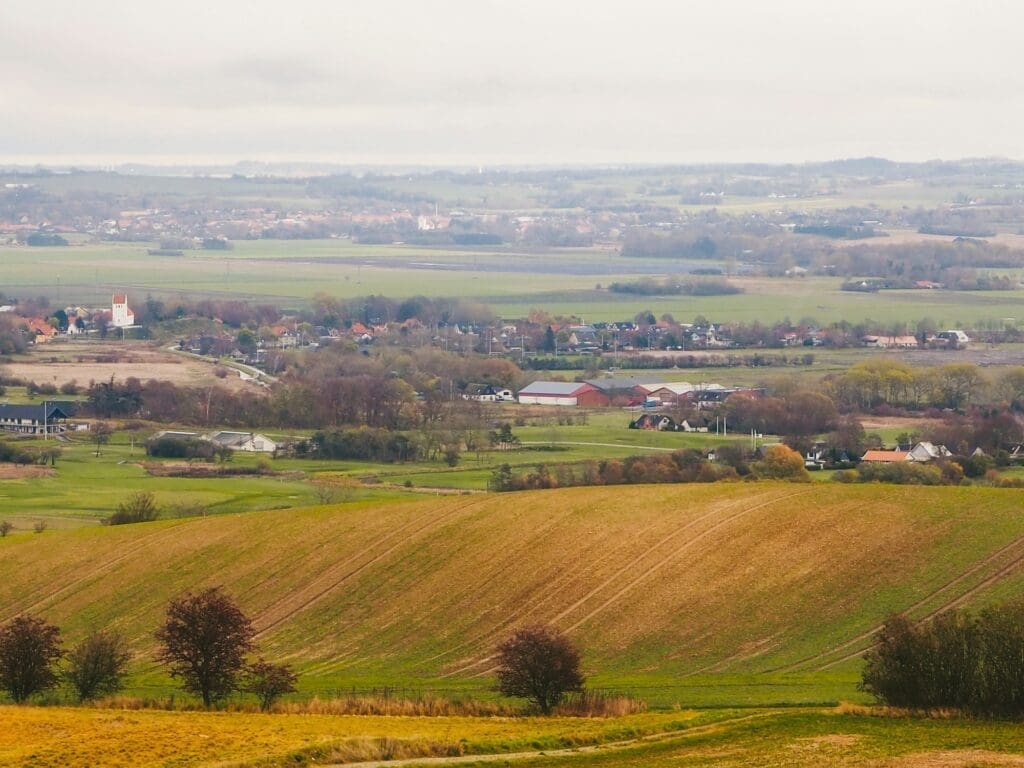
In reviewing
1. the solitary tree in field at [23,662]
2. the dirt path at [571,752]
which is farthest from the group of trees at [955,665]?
the solitary tree in field at [23,662]

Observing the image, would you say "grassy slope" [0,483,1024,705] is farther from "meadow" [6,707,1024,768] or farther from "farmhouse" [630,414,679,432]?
"farmhouse" [630,414,679,432]

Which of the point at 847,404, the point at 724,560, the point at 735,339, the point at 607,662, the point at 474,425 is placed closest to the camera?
the point at 607,662

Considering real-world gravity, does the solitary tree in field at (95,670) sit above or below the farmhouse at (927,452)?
above

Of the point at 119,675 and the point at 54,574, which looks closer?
the point at 119,675

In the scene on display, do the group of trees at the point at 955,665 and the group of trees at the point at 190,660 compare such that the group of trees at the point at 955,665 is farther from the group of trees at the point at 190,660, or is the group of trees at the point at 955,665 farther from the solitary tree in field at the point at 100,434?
the solitary tree in field at the point at 100,434

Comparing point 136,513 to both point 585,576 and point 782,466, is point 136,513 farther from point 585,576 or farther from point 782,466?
point 782,466

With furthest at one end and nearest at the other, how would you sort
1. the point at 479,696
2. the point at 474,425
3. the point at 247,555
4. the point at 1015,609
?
the point at 474,425 → the point at 247,555 → the point at 479,696 → the point at 1015,609

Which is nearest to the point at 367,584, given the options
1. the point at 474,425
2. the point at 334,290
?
the point at 474,425

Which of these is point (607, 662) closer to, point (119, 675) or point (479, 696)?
point (479, 696)
